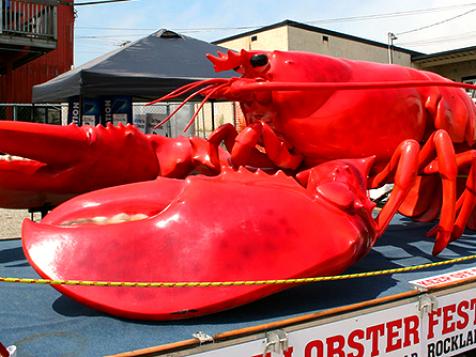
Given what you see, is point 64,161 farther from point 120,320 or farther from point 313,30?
point 313,30

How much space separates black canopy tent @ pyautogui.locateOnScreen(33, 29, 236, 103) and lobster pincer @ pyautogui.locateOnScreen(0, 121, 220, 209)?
3.63 metres

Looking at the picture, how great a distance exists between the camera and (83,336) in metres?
1.70

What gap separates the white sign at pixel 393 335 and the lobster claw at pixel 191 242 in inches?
9.4

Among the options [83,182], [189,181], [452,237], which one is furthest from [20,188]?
[452,237]

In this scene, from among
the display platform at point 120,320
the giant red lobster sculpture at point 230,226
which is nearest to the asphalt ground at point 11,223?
the display platform at point 120,320

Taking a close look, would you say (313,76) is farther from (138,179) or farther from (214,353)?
(214,353)

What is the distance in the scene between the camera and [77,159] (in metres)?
2.51

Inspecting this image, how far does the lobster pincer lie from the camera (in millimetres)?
2283

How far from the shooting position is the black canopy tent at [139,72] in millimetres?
6238

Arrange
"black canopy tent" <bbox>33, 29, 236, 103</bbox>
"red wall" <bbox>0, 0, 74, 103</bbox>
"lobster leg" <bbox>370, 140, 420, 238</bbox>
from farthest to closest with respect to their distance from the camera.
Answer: "red wall" <bbox>0, 0, 74, 103</bbox>, "black canopy tent" <bbox>33, 29, 236, 103</bbox>, "lobster leg" <bbox>370, 140, 420, 238</bbox>

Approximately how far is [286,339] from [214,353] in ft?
0.81

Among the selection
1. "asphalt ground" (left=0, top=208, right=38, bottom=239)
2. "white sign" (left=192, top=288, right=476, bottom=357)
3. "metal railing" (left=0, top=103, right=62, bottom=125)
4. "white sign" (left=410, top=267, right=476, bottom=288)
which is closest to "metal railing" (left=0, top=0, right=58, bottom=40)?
"metal railing" (left=0, top=103, right=62, bottom=125)

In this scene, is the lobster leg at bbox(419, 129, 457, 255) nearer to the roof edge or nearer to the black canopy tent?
the black canopy tent

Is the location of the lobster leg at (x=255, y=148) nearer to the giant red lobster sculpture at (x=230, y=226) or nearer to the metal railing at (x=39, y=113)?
the giant red lobster sculpture at (x=230, y=226)
